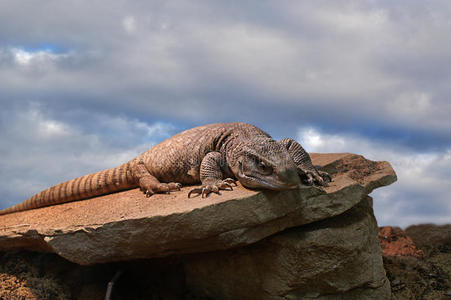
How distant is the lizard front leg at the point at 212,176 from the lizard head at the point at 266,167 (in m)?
0.27

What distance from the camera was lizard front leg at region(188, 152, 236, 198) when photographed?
5270mm

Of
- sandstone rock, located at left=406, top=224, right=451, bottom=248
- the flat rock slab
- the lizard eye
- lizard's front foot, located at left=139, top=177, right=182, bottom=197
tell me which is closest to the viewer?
the flat rock slab

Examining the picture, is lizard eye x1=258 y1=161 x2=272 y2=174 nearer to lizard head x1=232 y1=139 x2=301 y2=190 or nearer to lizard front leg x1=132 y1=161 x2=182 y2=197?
lizard head x1=232 y1=139 x2=301 y2=190

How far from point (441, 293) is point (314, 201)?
150 inches

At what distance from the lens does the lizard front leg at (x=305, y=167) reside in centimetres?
556

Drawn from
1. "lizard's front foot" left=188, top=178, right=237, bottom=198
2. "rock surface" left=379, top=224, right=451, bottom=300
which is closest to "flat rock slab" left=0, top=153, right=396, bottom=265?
"lizard's front foot" left=188, top=178, right=237, bottom=198

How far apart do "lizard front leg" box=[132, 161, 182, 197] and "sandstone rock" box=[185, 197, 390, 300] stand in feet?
4.03

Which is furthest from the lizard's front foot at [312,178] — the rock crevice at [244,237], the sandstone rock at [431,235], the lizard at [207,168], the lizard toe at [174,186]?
the sandstone rock at [431,235]

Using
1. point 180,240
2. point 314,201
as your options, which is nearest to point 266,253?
point 314,201

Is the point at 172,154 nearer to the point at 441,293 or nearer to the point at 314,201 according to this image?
the point at 314,201

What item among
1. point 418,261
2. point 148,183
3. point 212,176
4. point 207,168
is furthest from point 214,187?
point 418,261

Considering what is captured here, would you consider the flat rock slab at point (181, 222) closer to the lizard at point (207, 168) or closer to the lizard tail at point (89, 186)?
the lizard at point (207, 168)

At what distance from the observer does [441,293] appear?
684 cm

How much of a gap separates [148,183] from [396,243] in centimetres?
644
